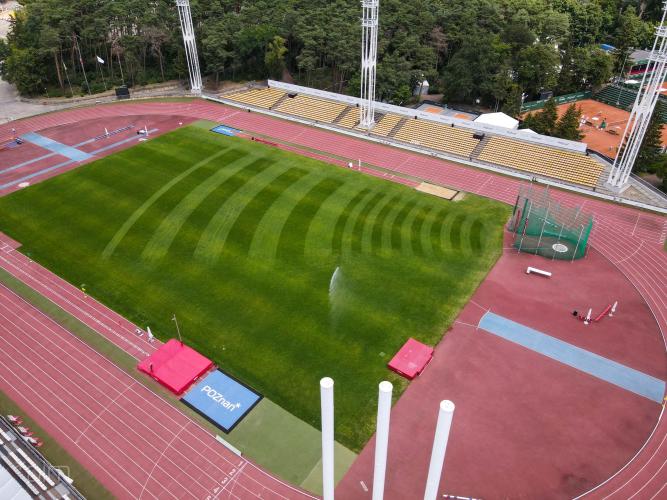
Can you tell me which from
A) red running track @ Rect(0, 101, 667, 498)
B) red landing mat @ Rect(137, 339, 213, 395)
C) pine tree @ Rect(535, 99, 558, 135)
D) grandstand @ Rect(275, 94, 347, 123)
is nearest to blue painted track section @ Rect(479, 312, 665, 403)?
red running track @ Rect(0, 101, 667, 498)

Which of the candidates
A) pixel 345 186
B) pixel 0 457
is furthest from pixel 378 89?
pixel 0 457

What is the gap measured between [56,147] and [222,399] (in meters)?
42.4

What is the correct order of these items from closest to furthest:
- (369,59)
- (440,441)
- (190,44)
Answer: (440,441)
(369,59)
(190,44)

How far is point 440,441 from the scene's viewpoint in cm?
1391

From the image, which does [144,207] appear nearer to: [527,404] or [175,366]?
[175,366]

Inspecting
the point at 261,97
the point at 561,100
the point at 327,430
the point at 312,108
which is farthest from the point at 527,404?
the point at 561,100

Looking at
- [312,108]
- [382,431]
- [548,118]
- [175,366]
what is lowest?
[175,366]

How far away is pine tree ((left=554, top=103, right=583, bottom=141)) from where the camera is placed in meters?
55.2

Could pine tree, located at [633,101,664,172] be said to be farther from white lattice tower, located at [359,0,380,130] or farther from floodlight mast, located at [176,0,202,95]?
floodlight mast, located at [176,0,202,95]

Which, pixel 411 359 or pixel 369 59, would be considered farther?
pixel 369 59

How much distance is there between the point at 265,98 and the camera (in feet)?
219

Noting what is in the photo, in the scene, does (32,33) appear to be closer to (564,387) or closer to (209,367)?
(209,367)

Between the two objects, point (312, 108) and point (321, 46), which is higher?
point (321, 46)

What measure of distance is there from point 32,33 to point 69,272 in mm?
51789
